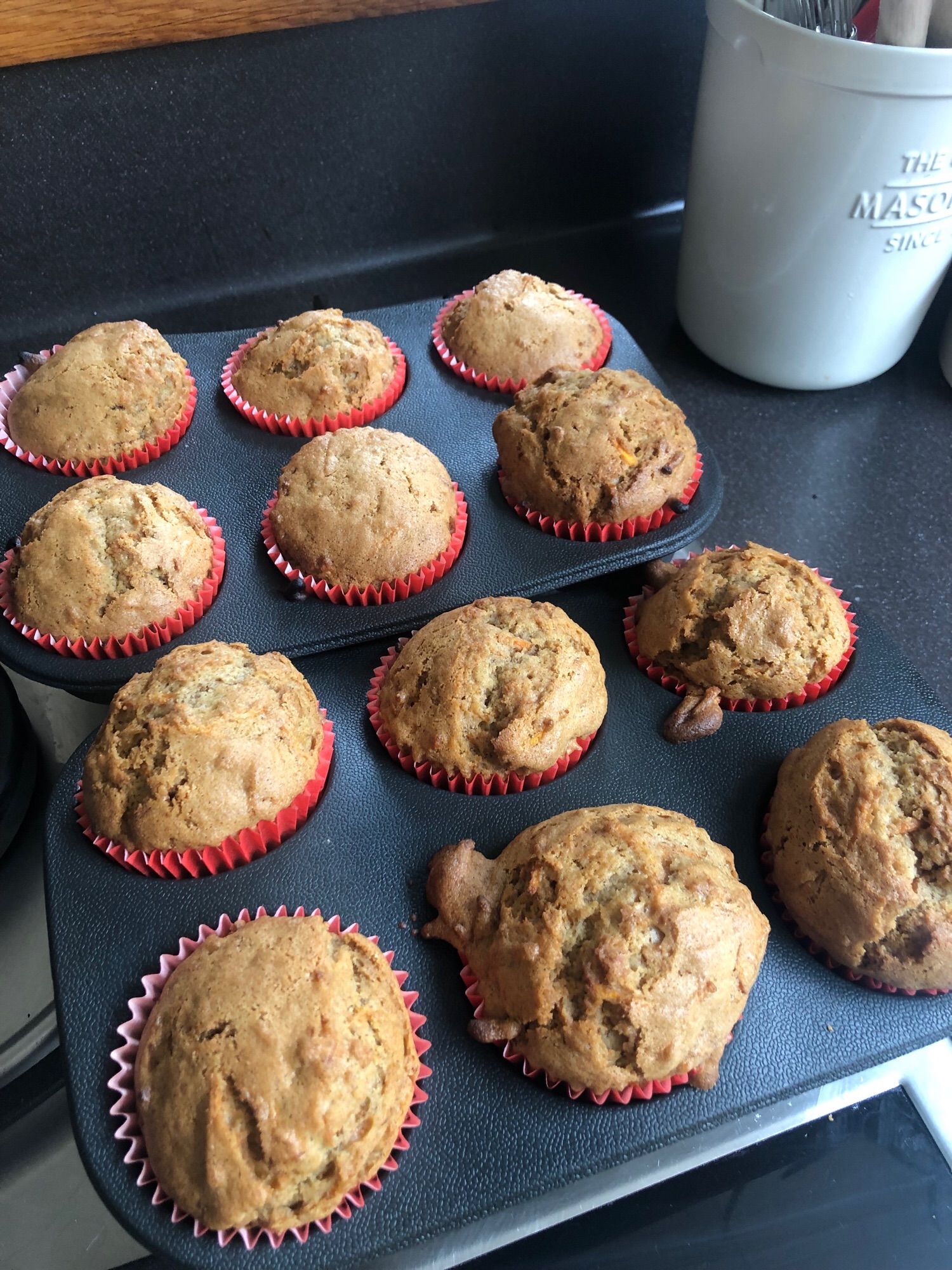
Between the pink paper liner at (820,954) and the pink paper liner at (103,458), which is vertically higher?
the pink paper liner at (103,458)

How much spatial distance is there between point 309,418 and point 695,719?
910 millimetres

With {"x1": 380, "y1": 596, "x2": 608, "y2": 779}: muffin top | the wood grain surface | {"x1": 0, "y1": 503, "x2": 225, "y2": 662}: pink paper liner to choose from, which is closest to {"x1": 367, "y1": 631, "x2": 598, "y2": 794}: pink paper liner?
{"x1": 380, "y1": 596, "x2": 608, "y2": 779}: muffin top

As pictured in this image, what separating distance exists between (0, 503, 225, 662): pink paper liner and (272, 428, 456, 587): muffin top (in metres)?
0.16

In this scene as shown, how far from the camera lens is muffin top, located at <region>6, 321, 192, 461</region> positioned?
1635 mm

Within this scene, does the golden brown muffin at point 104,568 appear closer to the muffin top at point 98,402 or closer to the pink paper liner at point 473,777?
the muffin top at point 98,402

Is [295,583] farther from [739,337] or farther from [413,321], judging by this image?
[739,337]

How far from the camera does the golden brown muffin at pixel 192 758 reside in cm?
119

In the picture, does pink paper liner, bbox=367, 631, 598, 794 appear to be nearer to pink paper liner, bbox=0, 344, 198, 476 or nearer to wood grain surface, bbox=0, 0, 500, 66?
pink paper liner, bbox=0, 344, 198, 476

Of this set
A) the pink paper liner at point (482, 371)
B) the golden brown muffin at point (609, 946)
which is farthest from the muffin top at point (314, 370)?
the golden brown muffin at point (609, 946)

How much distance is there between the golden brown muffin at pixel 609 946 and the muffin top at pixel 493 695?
154 mm

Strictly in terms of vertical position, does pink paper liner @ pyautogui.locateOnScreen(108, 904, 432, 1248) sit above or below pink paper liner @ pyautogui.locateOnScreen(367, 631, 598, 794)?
below

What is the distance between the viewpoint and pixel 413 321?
6.36 ft

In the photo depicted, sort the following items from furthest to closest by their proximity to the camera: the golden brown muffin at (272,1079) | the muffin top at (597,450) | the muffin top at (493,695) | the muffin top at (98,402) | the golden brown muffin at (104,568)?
1. the muffin top at (98,402)
2. the muffin top at (597,450)
3. the golden brown muffin at (104,568)
4. the muffin top at (493,695)
5. the golden brown muffin at (272,1079)

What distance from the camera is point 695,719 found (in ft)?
4.44
